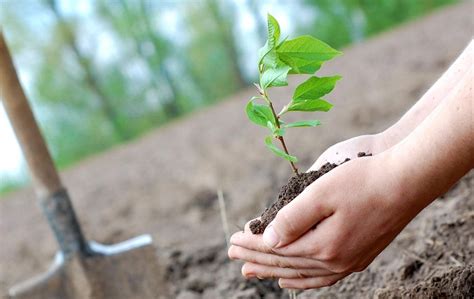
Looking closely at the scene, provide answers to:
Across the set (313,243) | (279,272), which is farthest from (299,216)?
(279,272)

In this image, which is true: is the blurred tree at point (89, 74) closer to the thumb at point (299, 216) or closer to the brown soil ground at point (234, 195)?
the brown soil ground at point (234, 195)

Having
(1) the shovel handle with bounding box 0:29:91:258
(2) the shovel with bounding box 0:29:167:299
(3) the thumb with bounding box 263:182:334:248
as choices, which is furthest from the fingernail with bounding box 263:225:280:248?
(1) the shovel handle with bounding box 0:29:91:258

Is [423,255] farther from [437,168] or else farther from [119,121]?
[119,121]

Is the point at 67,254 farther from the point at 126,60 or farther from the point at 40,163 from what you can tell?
the point at 126,60

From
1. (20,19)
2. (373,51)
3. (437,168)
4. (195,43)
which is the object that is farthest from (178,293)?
(195,43)

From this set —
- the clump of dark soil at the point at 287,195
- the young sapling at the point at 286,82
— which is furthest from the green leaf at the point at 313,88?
the clump of dark soil at the point at 287,195

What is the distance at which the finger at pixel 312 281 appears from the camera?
3.44ft

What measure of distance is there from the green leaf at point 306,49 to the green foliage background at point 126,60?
6167 mm

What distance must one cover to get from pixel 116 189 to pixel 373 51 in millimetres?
3013

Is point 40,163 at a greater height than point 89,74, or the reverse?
point 40,163

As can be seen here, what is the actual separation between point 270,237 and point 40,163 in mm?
1270

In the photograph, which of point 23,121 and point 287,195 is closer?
point 287,195

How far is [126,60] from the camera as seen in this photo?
773 cm

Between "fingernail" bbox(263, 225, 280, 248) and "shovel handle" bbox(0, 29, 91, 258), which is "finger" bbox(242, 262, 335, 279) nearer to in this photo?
"fingernail" bbox(263, 225, 280, 248)
